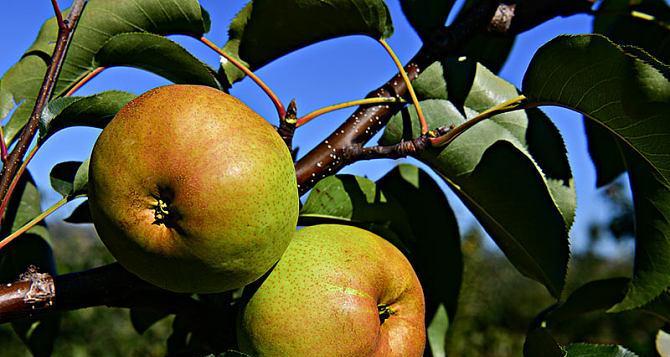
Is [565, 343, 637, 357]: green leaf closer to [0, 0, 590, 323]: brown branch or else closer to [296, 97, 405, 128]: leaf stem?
[0, 0, 590, 323]: brown branch

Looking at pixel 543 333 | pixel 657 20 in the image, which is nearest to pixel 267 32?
pixel 543 333

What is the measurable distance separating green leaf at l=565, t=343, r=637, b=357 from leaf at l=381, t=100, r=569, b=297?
0.12m

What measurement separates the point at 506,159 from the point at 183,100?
1.54ft

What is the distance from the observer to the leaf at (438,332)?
1.09m

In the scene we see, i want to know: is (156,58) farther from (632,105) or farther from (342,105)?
(632,105)

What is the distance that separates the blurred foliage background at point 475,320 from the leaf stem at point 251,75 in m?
2.97

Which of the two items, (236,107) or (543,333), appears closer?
(236,107)

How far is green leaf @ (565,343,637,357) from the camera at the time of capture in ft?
2.74

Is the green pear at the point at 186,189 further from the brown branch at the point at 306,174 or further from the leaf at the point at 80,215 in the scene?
the leaf at the point at 80,215

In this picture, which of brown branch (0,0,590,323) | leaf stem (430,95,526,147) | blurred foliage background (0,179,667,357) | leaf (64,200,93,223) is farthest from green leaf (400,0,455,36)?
blurred foliage background (0,179,667,357)

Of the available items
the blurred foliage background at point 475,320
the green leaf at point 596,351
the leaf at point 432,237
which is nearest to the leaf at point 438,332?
the leaf at point 432,237

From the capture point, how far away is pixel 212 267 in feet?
2.41

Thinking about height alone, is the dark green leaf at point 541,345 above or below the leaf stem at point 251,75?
below

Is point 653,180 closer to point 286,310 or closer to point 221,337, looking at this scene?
point 286,310
